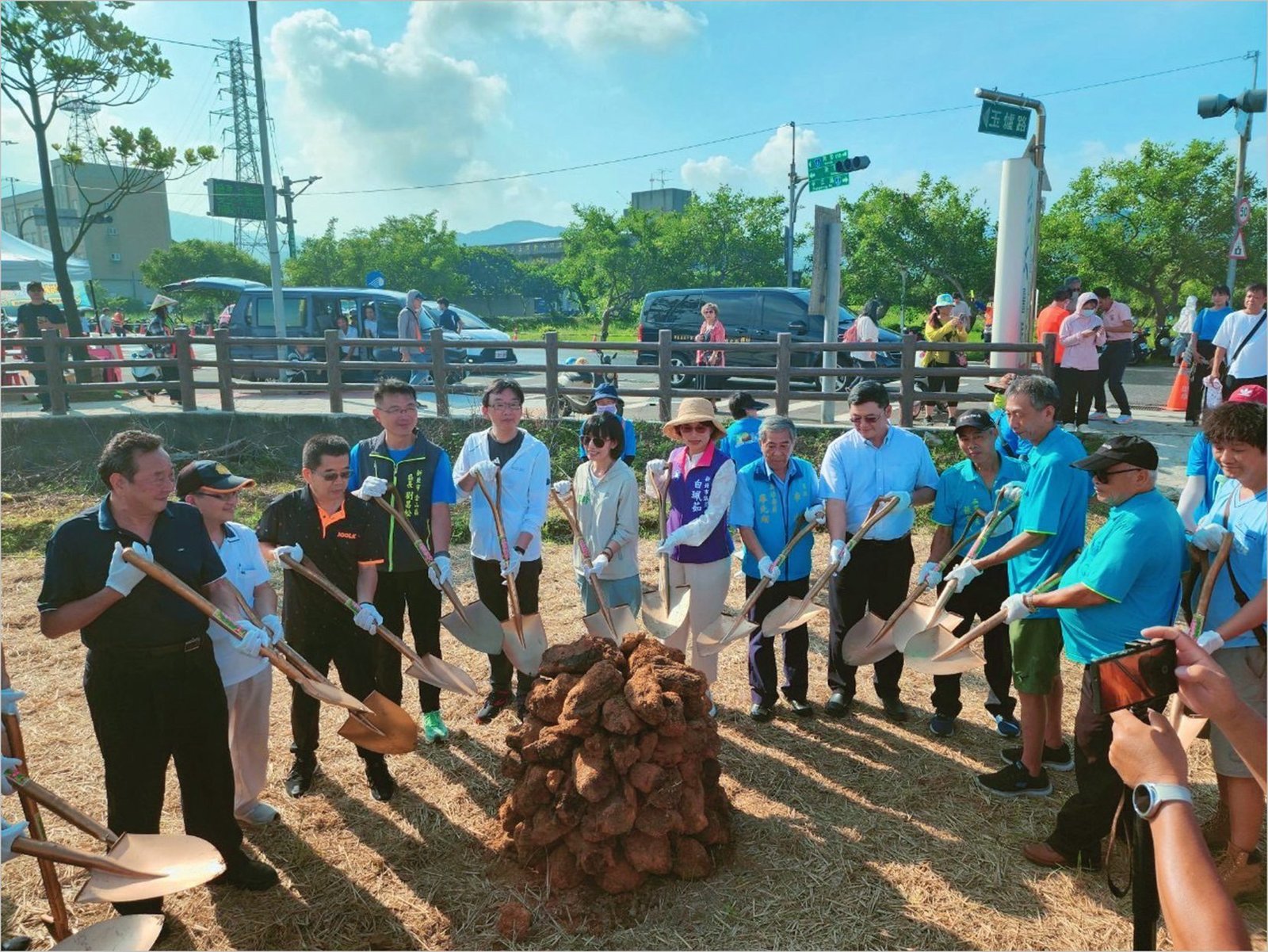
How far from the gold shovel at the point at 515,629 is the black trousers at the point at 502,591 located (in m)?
0.10

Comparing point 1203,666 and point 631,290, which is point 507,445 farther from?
point 631,290

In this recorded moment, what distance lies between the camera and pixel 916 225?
2605 cm

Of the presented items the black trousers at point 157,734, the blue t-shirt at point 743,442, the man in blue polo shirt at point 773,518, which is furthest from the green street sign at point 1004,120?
the black trousers at point 157,734

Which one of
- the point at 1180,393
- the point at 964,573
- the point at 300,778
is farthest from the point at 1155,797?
the point at 1180,393

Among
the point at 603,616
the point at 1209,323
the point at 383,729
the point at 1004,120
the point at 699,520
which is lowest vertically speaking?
the point at 383,729

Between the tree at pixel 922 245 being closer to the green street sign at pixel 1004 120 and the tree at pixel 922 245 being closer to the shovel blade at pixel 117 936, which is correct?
the green street sign at pixel 1004 120

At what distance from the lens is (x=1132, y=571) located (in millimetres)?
2770

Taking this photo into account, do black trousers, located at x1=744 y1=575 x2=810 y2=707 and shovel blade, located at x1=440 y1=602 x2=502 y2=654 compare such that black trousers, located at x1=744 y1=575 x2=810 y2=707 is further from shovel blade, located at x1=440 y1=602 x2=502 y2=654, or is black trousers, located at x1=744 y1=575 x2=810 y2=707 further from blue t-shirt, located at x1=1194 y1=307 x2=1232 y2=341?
blue t-shirt, located at x1=1194 y1=307 x2=1232 y2=341

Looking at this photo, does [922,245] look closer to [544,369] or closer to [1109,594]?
[544,369]

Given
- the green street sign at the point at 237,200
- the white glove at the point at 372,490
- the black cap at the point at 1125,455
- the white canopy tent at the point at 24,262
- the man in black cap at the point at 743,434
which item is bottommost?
the white glove at the point at 372,490

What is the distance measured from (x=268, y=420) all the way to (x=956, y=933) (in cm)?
1006

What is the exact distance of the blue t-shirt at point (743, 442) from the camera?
4.70 m

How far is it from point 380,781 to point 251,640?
1093 mm

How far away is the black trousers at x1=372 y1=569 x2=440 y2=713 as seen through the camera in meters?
3.98
